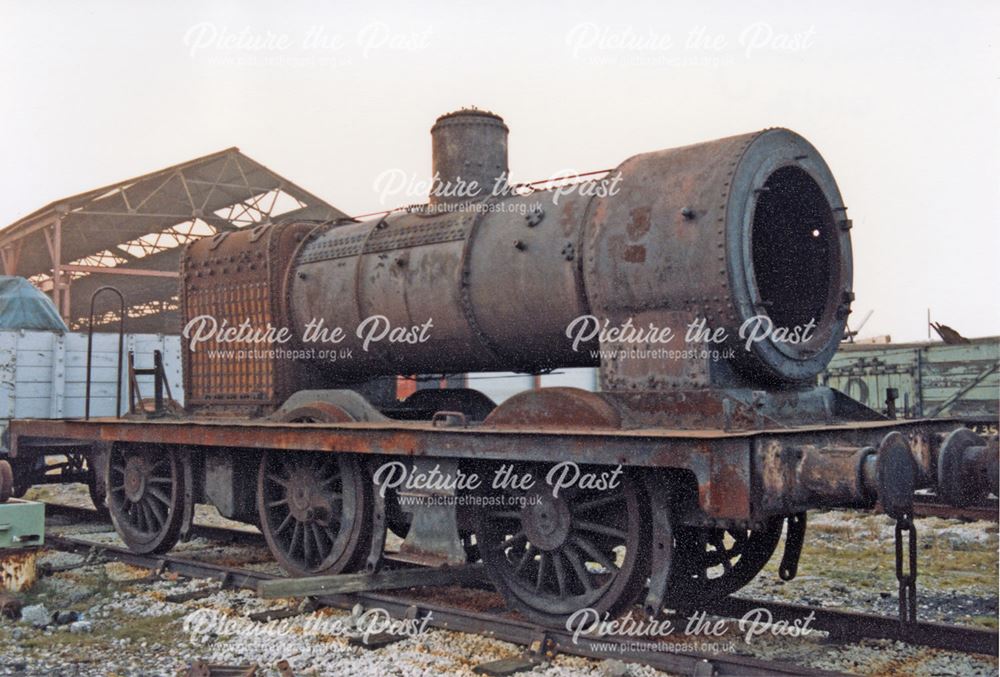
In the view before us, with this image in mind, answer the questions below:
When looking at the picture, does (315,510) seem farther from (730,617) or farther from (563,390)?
(730,617)

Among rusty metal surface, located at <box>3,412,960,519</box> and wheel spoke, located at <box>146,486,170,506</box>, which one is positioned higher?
rusty metal surface, located at <box>3,412,960,519</box>

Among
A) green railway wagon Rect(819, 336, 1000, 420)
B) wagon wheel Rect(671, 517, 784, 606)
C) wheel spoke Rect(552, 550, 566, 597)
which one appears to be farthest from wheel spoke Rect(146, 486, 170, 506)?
green railway wagon Rect(819, 336, 1000, 420)

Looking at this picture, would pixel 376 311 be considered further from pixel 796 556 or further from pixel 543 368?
pixel 796 556

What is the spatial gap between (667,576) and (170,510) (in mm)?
5207

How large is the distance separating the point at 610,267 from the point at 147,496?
18.5ft

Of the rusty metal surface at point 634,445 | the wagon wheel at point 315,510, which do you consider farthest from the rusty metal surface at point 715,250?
the wagon wheel at point 315,510

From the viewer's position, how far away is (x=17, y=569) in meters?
7.38

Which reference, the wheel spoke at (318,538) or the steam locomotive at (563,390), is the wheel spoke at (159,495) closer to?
the steam locomotive at (563,390)

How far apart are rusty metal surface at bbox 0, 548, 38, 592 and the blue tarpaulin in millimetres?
7930

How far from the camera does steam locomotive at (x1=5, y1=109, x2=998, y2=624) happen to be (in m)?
5.10

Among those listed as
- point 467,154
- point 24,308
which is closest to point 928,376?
point 467,154

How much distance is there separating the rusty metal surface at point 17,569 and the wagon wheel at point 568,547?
3.92m

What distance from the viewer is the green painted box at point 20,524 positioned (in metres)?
7.37

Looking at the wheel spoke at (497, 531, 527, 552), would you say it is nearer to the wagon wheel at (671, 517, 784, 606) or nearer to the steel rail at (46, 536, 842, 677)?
the steel rail at (46, 536, 842, 677)
